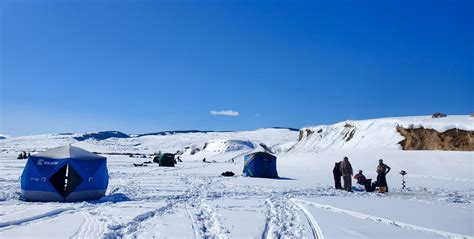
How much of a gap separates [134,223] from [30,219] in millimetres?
2599

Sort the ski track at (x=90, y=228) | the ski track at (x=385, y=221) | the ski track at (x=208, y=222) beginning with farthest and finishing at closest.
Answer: the ski track at (x=385, y=221) → the ski track at (x=208, y=222) → the ski track at (x=90, y=228)

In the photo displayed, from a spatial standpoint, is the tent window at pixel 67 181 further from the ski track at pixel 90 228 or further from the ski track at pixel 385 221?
the ski track at pixel 385 221

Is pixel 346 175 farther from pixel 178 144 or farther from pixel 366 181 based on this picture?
pixel 178 144

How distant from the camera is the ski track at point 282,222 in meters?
7.72

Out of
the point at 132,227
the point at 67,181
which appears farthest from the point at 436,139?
the point at 132,227

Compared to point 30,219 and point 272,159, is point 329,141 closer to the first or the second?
point 272,159

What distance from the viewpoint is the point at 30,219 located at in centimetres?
898

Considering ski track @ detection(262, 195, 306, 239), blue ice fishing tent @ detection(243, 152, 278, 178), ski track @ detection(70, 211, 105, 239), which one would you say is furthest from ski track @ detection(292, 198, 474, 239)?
blue ice fishing tent @ detection(243, 152, 278, 178)

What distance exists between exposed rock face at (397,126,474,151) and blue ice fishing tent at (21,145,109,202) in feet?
121

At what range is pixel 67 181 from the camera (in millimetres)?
13031

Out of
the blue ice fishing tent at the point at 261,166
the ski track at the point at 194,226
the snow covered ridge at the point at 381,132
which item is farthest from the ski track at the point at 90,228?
the snow covered ridge at the point at 381,132

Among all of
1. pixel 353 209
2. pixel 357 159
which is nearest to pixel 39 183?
pixel 353 209

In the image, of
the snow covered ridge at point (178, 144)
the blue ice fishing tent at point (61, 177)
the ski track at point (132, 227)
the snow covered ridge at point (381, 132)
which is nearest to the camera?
the ski track at point (132, 227)

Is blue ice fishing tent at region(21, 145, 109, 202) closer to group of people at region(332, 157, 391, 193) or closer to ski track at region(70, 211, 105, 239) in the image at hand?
ski track at region(70, 211, 105, 239)
